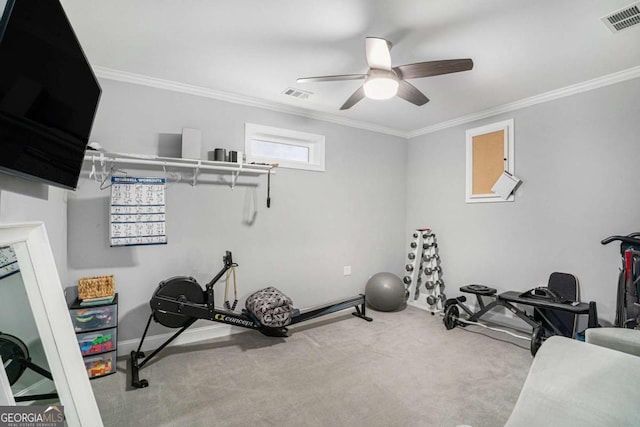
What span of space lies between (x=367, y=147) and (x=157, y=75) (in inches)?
113

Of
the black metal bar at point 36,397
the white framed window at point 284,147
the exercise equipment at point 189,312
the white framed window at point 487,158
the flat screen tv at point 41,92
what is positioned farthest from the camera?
the white framed window at point 487,158

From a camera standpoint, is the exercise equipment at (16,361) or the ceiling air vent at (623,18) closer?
the exercise equipment at (16,361)

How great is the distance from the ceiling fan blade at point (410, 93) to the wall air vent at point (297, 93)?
116cm

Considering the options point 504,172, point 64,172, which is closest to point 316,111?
point 504,172

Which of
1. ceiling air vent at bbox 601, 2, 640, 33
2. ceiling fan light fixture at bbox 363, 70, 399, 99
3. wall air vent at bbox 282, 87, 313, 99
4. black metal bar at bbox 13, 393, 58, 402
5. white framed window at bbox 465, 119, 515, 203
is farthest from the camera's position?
white framed window at bbox 465, 119, 515, 203

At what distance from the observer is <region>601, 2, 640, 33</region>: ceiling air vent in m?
1.97

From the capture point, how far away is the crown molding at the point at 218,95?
2.88m

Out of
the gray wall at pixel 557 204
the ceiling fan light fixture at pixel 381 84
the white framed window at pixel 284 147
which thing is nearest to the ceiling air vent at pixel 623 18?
the gray wall at pixel 557 204

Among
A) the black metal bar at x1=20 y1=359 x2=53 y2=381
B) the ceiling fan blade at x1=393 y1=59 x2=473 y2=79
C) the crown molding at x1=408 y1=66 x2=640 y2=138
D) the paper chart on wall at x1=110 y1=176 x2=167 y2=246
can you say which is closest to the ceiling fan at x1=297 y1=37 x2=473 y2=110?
the ceiling fan blade at x1=393 y1=59 x2=473 y2=79

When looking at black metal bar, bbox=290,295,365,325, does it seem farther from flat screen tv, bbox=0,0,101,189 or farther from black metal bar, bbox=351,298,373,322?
flat screen tv, bbox=0,0,101,189

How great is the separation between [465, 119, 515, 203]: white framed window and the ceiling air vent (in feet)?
5.26

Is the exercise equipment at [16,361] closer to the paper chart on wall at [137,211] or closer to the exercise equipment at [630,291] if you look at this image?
the paper chart on wall at [137,211]

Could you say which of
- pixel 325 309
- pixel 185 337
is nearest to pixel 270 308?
pixel 325 309

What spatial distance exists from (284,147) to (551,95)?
3113 millimetres
